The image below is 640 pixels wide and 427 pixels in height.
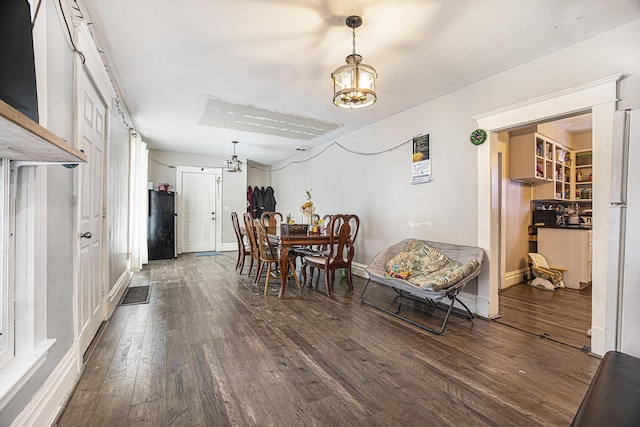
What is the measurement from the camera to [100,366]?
190 centimetres

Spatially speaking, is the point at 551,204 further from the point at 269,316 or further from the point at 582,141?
the point at 269,316

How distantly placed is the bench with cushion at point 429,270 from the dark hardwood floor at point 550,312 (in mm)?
517

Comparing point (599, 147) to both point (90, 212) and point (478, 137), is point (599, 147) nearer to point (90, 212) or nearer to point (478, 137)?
point (478, 137)

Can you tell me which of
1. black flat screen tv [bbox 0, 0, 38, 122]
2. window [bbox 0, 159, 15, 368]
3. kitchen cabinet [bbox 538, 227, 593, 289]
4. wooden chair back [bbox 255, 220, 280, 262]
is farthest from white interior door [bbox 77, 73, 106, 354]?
kitchen cabinet [bbox 538, 227, 593, 289]

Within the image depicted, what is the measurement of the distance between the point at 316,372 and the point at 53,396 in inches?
55.1

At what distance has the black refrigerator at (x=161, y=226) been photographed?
19.3 ft

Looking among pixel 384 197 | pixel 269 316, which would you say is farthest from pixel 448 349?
pixel 384 197

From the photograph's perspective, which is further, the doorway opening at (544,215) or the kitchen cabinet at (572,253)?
the kitchen cabinet at (572,253)

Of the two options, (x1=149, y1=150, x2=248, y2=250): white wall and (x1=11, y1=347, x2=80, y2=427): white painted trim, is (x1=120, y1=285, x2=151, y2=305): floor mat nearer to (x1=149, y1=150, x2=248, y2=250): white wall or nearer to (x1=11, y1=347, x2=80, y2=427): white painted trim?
(x1=11, y1=347, x2=80, y2=427): white painted trim

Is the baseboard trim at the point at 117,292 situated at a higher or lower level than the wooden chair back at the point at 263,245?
lower

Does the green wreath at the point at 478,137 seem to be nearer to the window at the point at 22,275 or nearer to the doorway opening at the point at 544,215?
the doorway opening at the point at 544,215

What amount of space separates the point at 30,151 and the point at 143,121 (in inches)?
161

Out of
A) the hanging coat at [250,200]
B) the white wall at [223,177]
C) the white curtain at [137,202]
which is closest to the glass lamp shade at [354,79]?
the white curtain at [137,202]

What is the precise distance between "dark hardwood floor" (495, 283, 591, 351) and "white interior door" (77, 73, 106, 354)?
3.63m
